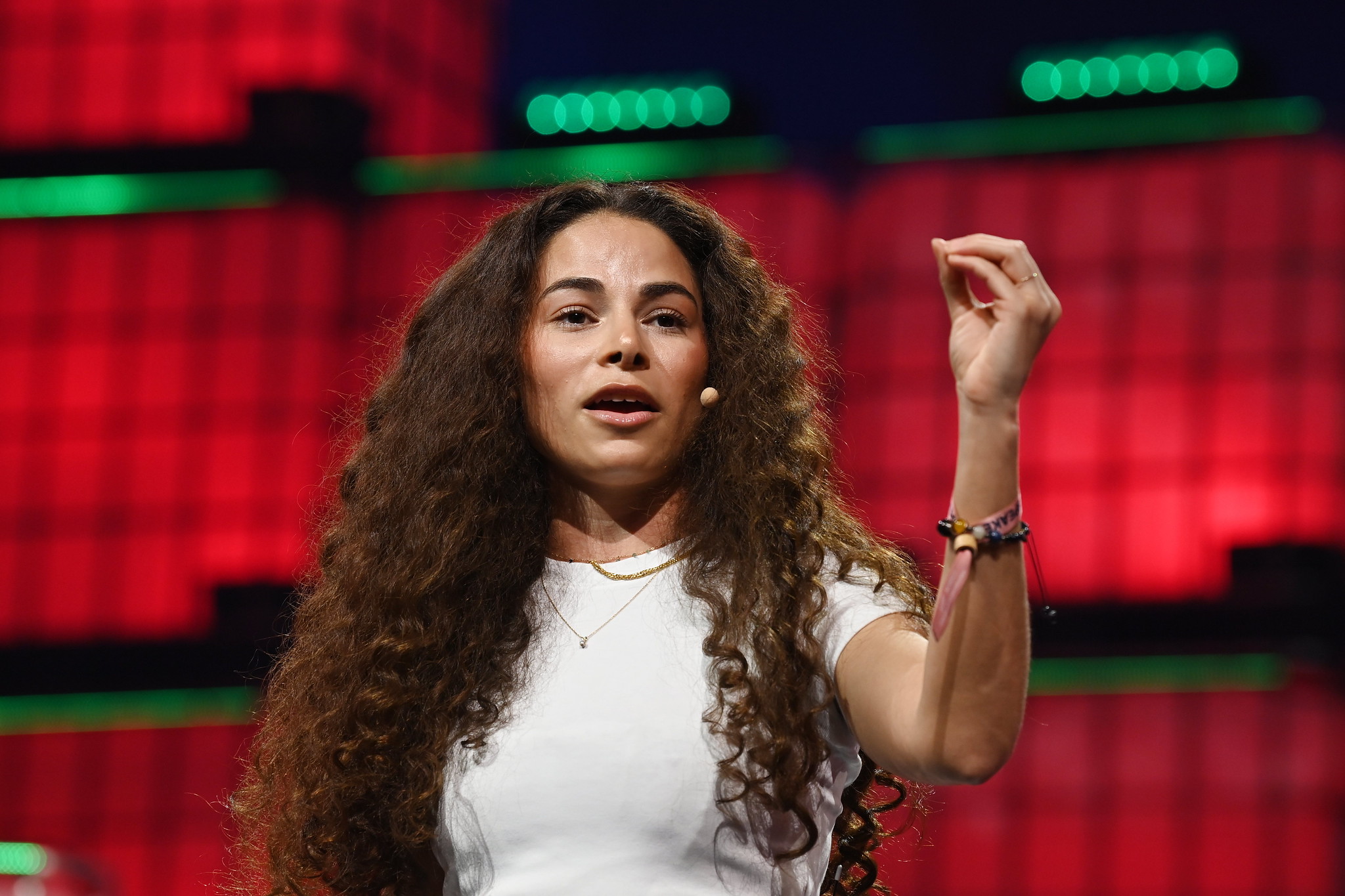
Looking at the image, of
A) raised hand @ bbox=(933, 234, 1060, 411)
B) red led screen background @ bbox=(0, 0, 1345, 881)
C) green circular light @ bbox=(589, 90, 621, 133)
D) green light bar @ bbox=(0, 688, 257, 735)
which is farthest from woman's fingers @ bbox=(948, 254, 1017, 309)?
green light bar @ bbox=(0, 688, 257, 735)

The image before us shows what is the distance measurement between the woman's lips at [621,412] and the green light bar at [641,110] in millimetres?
2884

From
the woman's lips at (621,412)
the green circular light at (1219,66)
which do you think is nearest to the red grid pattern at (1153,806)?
the green circular light at (1219,66)

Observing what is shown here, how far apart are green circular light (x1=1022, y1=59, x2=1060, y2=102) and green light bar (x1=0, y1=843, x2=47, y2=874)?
10.4ft

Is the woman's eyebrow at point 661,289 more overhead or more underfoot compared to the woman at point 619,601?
more overhead

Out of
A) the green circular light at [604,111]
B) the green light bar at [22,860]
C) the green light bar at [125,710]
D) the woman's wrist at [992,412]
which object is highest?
the green circular light at [604,111]

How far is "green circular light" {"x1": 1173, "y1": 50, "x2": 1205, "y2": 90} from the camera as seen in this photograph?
A: 162 inches

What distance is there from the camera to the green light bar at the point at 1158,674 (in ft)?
12.6

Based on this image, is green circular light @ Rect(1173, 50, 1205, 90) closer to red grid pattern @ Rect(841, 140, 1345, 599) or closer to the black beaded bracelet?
red grid pattern @ Rect(841, 140, 1345, 599)

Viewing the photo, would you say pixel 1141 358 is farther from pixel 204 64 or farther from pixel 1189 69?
pixel 204 64

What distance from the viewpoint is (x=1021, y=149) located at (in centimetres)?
435

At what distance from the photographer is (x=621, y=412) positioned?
169 cm

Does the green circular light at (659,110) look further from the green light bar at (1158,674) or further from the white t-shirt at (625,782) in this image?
the white t-shirt at (625,782)

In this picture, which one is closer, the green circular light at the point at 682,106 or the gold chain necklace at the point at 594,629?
the gold chain necklace at the point at 594,629

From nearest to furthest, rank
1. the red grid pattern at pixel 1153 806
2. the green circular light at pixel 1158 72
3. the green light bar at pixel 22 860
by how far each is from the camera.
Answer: the green light bar at pixel 22 860 → the red grid pattern at pixel 1153 806 → the green circular light at pixel 1158 72
